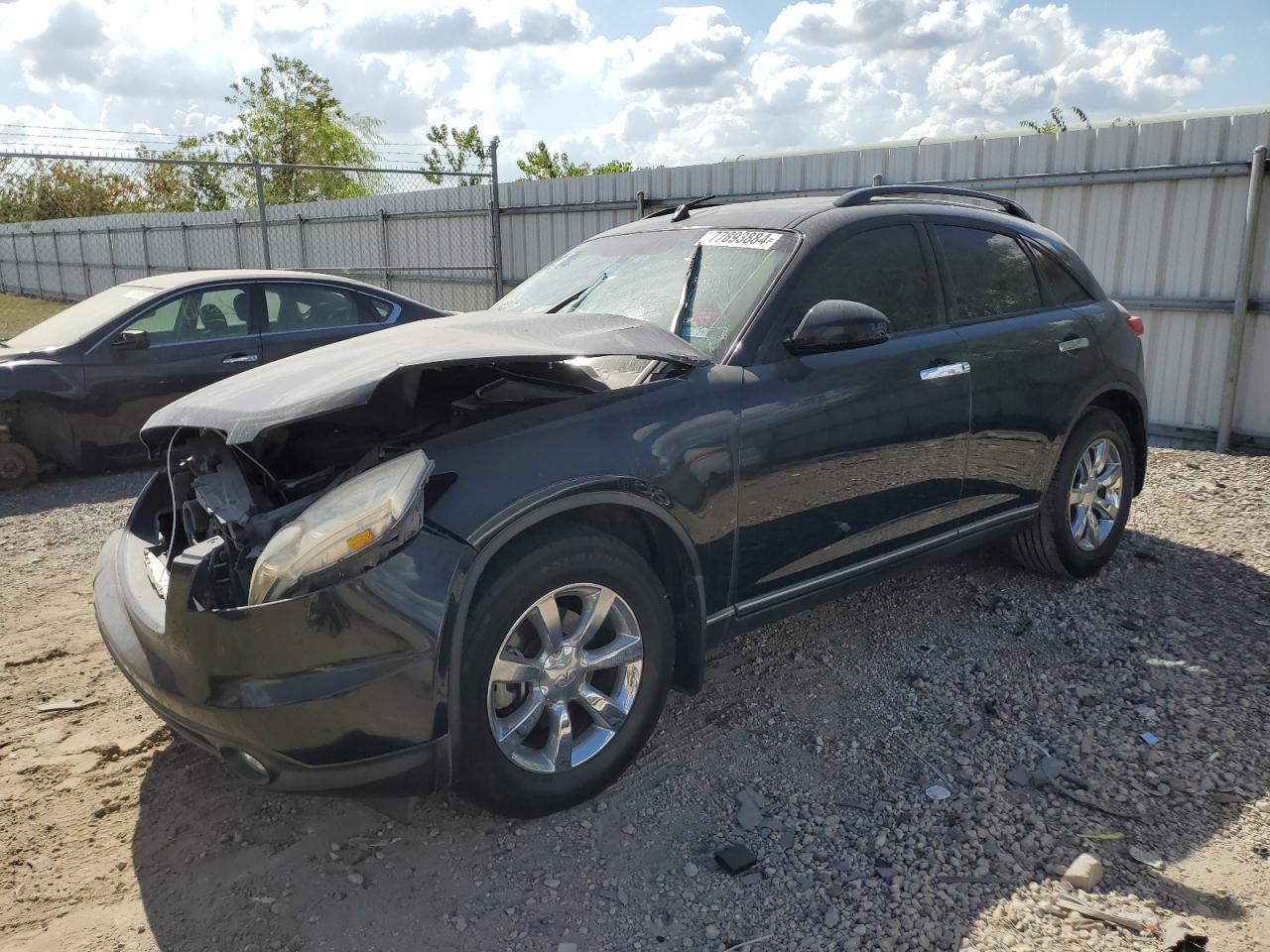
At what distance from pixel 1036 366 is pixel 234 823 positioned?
369cm

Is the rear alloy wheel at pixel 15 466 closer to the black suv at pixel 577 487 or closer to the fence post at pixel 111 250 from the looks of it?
the black suv at pixel 577 487

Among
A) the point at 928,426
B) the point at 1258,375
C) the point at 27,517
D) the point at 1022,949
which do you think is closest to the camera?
the point at 1022,949

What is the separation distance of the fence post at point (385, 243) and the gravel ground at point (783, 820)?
1191 centimetres

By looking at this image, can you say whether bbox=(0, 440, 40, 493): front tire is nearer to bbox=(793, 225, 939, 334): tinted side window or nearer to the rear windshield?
the rear windshield

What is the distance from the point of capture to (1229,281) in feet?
25.7

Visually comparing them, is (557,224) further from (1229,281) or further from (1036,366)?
(1036,366)

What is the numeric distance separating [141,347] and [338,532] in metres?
5.82

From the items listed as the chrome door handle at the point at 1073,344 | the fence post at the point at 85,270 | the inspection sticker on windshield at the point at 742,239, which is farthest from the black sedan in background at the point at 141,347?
the fence post at the point at 85,270

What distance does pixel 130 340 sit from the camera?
24.4 ft

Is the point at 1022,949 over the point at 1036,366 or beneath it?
beneath

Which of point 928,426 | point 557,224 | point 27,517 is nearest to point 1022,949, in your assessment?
point 928,426

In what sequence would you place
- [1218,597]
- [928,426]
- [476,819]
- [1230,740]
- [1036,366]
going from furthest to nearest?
[1218,597]
[1036,366]
[928,426]
[1230,740]
[476,819]

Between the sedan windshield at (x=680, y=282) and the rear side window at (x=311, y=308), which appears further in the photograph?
the rear side window at (x=311, y=308)

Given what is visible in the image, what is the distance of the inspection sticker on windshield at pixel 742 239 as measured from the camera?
12.4ft
